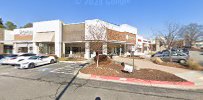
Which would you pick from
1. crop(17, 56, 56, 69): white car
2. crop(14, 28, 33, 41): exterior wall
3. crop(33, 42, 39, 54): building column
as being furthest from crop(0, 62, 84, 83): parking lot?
crop(14, 28, 33, 41): exterior wall

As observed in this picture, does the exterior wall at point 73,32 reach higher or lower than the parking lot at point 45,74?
higher

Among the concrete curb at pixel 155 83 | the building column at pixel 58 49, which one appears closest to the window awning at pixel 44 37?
the building column at pixel 58 49

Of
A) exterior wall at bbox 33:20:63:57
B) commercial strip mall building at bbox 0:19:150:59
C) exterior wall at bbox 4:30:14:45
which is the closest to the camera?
commercial strip mall building at bbox 0:19:150:59

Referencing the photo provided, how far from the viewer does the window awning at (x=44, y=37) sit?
29.4m

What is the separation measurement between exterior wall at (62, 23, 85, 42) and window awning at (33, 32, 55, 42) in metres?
2.20

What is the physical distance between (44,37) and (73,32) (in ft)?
20.3

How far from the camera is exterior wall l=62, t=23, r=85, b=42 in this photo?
27750 millimetres

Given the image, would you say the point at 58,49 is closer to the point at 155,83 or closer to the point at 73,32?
the point at 73,32

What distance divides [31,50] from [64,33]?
363 inches

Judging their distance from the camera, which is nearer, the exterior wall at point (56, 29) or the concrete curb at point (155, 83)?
the concrete curb at point (155, 83)

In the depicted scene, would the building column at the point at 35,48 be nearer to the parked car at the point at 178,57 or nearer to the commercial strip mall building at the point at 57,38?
the commercial strip mall building at the point at 57,38

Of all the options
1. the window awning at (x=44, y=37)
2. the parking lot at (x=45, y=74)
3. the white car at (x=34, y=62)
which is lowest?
the parking lot at (x=45, y=74)

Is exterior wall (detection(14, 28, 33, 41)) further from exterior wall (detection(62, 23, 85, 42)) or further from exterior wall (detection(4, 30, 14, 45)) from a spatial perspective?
exterior wall (detection(62, 23, 85, 42))

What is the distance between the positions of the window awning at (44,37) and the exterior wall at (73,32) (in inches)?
86.4
